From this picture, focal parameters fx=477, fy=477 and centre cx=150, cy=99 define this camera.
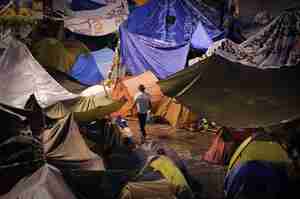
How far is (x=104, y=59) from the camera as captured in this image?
64.3ft

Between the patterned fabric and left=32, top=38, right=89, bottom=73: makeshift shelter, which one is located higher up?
the patterned fabric

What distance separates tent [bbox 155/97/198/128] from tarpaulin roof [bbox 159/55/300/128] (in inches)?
260

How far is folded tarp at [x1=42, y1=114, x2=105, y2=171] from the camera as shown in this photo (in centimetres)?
839

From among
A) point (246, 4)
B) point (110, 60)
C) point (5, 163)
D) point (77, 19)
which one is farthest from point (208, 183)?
point (77, 19)

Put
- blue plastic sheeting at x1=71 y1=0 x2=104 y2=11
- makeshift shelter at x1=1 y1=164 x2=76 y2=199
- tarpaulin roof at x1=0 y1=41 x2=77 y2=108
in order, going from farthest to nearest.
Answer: blue plastic sheeting at x1=71 y1=0 x2=104 y2=11, tarpaulin roof at x1=0 y1=41 x2=77 y2=108, makeshift shelter at x1=1 y1=164 x2=76 y2=199

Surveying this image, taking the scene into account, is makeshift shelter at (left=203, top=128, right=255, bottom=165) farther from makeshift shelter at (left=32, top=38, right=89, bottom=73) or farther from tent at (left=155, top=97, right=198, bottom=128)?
makeshift shelter at (left=32, top=38, right=89, bottom=73)

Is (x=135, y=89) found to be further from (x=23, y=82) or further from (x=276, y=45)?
(x=276, y=45)

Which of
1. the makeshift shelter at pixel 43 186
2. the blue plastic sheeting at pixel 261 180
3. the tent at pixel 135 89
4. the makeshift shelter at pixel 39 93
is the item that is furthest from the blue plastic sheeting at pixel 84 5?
the makeshift shelter at pixel 43 186

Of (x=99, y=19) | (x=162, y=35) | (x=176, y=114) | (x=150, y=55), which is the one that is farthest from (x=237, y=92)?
(x=99, y=19)

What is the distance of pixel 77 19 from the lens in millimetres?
19750

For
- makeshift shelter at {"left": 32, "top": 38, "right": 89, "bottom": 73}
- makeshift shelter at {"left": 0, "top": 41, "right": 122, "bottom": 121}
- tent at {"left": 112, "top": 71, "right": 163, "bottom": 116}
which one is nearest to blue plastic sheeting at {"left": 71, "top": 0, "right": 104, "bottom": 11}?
makeshift shelter at {"left": 32, "top": 38, "right": 89, "bottom": 73}

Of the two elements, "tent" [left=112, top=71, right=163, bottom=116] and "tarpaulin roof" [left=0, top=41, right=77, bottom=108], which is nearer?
"tarpaulin roof" [left=0, top=41, right=77, bottom=108]

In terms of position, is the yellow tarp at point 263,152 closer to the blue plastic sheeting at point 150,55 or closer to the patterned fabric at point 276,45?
the patterned fabric at point 276,45

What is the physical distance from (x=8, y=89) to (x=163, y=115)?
584 cm
